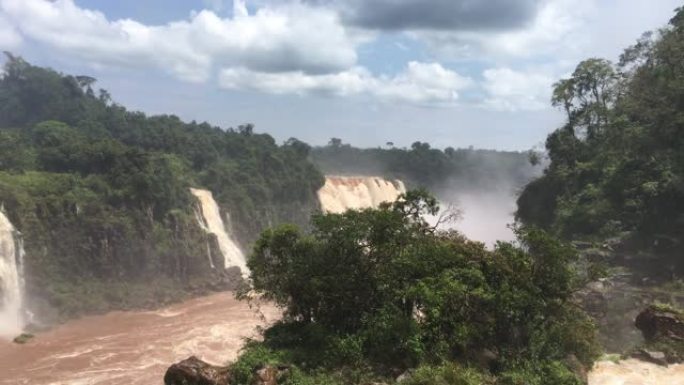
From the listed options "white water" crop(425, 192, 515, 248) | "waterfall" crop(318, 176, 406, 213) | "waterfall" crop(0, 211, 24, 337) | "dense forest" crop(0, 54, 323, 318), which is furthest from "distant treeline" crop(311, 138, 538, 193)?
"waterfall" crop(0, 211, 24, 337)

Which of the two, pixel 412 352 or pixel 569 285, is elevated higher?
pixel 569 285

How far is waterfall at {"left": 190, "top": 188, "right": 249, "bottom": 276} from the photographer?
154 feet

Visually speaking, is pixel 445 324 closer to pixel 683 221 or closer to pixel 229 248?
pixel 683 221

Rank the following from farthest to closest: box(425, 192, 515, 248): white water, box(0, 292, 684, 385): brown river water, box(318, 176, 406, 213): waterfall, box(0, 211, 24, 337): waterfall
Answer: box(425, 192, 515, 248): white water, box(318, 176, 406, 213): waterfall, box(0, 211, 24, 337): waterfall, box(0, 292, 684, 385): brown river water

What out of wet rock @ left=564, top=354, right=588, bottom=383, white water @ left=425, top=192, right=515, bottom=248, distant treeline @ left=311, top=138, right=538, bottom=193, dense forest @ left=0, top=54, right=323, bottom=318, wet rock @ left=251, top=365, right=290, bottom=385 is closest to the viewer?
wet rock @ left=251, top=365, right=290, bottom=385

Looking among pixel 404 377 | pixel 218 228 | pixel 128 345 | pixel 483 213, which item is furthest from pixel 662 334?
pixel 483 213

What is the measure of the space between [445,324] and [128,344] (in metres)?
19.4

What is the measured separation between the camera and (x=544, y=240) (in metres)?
17.5

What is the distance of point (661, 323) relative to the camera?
1933 centimetres

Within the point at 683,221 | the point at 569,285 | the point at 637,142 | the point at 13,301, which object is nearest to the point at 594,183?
the point at 637,142

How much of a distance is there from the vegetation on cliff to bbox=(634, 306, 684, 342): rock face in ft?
9.60

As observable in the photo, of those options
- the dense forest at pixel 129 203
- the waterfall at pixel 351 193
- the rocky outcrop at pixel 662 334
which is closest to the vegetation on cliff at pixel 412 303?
the rocky outcrop at pixel 662 334

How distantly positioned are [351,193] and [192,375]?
49.9 metres

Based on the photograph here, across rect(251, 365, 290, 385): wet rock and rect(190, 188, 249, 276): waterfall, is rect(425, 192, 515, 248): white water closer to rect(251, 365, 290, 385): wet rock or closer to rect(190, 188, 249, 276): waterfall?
rect(190, 188, 249, 276): waterfall
